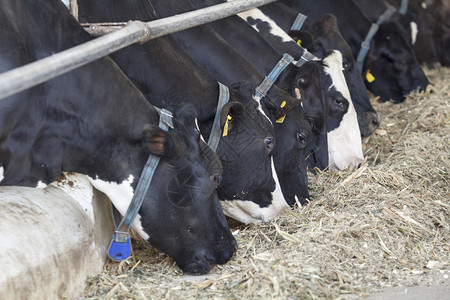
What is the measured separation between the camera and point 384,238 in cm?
457

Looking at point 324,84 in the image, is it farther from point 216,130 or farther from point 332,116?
point 216,130

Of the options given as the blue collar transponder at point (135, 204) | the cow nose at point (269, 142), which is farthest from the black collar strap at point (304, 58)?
the blue collar transponder at point (135, 204)

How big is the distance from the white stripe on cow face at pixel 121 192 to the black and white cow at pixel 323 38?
10.1 feet

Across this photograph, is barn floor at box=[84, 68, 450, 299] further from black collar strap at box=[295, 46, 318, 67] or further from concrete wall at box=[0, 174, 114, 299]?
black collar strap at box=[295, 46, 318, 67]

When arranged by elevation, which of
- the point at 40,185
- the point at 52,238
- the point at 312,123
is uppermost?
the point at 40,185

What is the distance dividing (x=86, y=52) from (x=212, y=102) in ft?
5.77

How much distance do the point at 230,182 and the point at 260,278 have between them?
1370 millimetres

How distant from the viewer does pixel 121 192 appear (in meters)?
4.09

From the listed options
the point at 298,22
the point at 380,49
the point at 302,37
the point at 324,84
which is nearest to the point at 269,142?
the point at 324,84

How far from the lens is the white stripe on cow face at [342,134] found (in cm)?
659

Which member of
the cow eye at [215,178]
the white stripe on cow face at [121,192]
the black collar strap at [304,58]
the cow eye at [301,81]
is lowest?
the white stripe on cow face at [121,192]

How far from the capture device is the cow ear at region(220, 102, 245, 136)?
183 inches

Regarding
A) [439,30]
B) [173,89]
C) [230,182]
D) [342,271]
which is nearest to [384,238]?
[342,271]

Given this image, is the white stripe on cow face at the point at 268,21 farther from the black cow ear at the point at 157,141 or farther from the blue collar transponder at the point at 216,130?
the black cow ear at the point at 157,141
